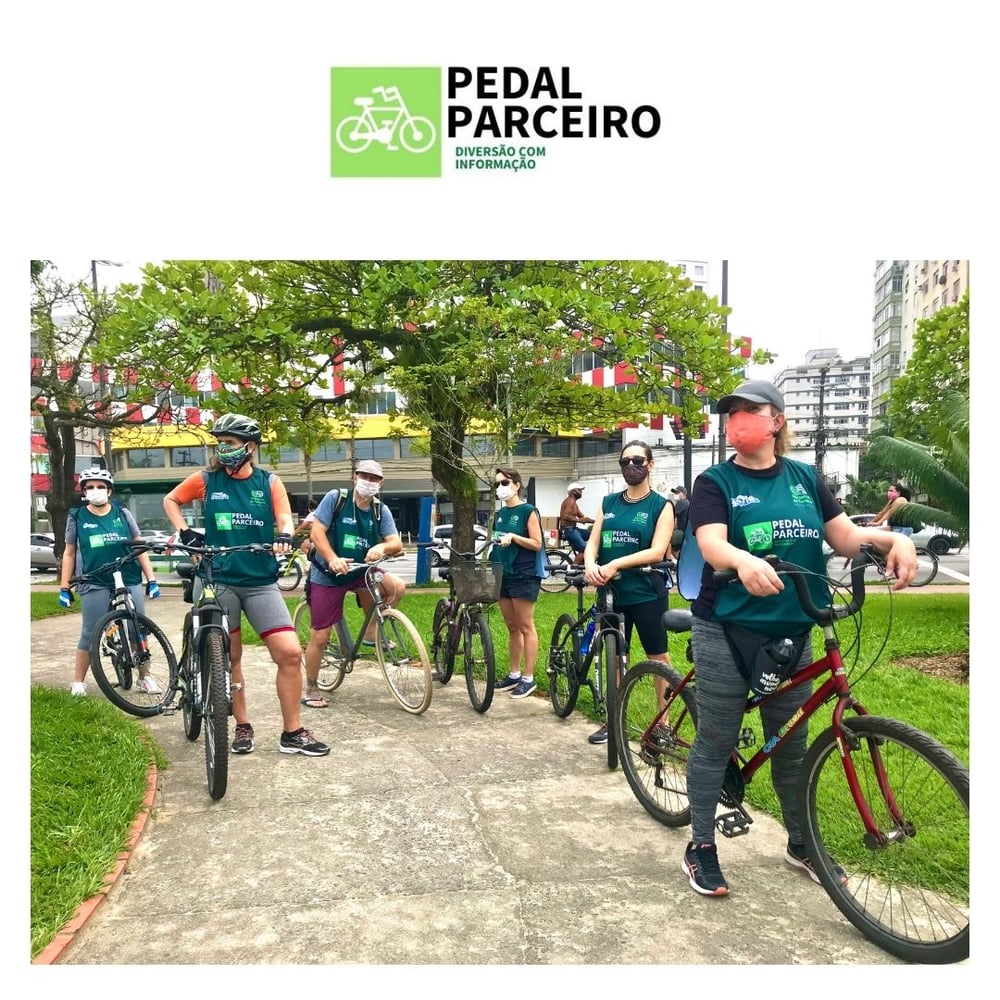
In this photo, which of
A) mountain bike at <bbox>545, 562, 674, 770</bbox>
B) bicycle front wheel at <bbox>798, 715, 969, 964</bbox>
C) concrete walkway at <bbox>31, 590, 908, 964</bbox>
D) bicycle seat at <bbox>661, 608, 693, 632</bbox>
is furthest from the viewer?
mountain bike at <bbox>545, 562, 674, 770</bbox>

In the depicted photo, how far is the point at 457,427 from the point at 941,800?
7.65 meters

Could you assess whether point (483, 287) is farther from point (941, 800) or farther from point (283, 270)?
point (941, 800)

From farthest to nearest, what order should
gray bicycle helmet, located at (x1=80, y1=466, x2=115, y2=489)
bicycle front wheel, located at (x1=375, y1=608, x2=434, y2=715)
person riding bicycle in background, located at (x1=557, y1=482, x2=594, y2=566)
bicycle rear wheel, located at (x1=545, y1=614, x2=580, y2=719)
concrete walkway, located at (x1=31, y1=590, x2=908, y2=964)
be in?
person riding bicycle in background, located at (x1=557, y1=482, x2=594, y2=566)
gray bicycle helmet, located at (x1=80, y1=466, x2=115, y2=489)
bicycle front wheel, located at (x1=375, y1=608, x2=434, y2=715)
bicycle rear wheel, located at (x1=545, y1=614, x2=580, y2=719)
concrete walkway, located at (x1=31, y1=590, x2=908, y2=964)

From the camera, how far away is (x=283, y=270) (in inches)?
356

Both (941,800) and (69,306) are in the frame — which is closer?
(941,800)

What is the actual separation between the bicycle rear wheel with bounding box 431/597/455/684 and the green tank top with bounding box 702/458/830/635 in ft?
11.8

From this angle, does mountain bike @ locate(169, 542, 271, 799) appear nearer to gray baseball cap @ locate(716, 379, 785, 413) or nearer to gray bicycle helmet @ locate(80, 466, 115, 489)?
gray bicycle helmet @ locate(80, 466, 115, 489)

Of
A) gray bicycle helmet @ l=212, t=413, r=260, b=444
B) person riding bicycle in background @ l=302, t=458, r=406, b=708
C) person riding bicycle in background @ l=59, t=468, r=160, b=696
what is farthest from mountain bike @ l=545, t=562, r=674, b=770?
person riding bicycle in background @ l=59, t=468, r=160, b=696

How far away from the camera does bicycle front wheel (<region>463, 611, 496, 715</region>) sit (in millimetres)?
5281

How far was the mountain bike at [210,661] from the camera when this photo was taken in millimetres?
3771

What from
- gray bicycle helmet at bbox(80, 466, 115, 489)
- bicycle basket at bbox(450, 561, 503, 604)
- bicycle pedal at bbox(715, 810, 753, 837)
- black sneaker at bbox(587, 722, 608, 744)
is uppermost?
gray bicycle helmet at bbox(80, 466, 115, 489)

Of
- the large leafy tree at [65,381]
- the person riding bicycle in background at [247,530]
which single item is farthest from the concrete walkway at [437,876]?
the large leafy tree at [65,381]

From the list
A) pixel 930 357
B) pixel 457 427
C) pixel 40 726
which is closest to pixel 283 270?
pixel 457 427

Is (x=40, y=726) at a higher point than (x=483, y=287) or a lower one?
lower
